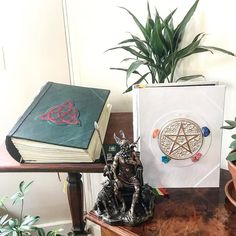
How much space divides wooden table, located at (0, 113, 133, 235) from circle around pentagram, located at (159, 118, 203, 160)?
7.7 inches

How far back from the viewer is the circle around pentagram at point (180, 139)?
2.83ft

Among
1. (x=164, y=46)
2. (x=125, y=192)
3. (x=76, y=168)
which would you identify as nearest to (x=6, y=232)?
(x=76, y=168)

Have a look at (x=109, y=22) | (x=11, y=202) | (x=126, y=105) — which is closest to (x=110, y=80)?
(x=126, y=105)

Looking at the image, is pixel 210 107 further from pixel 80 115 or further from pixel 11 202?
pixel 11 202

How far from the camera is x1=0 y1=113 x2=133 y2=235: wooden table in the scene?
94cm

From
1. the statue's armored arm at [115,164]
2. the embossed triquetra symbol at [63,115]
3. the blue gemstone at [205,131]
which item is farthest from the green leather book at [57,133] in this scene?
the blue gemstone at [205,131]

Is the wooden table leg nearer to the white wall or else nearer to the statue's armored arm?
the statue's armored arm

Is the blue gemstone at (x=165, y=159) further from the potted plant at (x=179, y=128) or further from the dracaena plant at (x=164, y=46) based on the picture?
the dracaena plant at (x=164, y=46)

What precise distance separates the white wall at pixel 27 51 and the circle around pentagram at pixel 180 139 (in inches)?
26.7

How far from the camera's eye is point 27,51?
1.36 metres

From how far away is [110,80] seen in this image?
4.31 ft

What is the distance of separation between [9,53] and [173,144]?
2.72ft

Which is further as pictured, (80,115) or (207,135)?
(80,115)

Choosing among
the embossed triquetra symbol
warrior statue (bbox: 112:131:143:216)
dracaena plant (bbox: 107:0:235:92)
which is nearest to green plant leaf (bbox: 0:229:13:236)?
the embossed triquetra symbol
